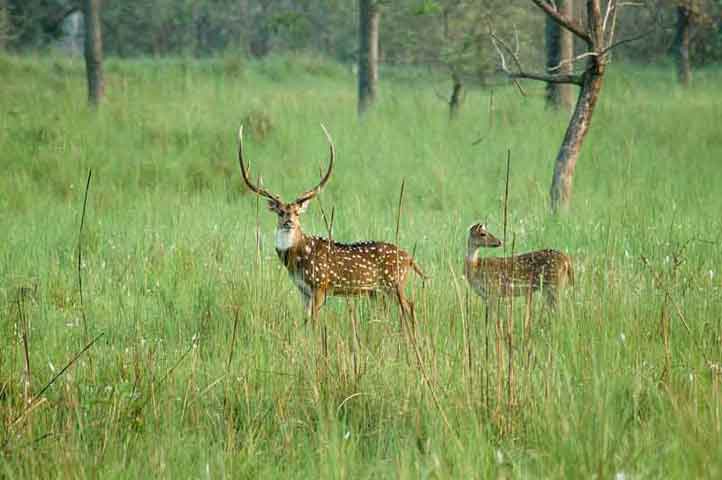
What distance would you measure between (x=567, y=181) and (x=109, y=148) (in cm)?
648

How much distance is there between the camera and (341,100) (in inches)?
820

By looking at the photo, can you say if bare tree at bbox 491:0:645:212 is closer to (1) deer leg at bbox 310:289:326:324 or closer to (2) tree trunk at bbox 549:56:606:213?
(2) tree trunk at bbox 549:56:606:213

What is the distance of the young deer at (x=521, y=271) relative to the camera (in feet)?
24.3

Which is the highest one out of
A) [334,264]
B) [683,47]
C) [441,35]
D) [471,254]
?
[441,35]

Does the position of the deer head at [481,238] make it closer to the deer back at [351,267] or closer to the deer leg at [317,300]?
the deer back at [351,267]

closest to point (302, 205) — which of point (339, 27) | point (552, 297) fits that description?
point (552, 297)

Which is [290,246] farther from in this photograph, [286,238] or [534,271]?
[534,271]

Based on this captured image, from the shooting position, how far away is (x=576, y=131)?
989 centimetres

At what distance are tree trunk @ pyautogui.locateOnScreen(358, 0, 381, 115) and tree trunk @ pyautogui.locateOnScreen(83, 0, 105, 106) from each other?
4.33 meters

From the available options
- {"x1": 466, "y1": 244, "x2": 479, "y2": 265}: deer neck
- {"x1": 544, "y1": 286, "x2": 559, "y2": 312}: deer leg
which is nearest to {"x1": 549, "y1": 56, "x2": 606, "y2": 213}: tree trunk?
{"x1": 466, "y1": 244, "x2": 479, "y2": 265}: deer neck

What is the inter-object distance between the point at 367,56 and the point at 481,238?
33.8 feet

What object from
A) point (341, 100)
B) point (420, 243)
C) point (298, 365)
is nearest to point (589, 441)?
point (298, 365)

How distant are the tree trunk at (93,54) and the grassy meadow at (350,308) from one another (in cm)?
41

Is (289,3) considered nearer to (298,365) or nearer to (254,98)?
(254,98)
